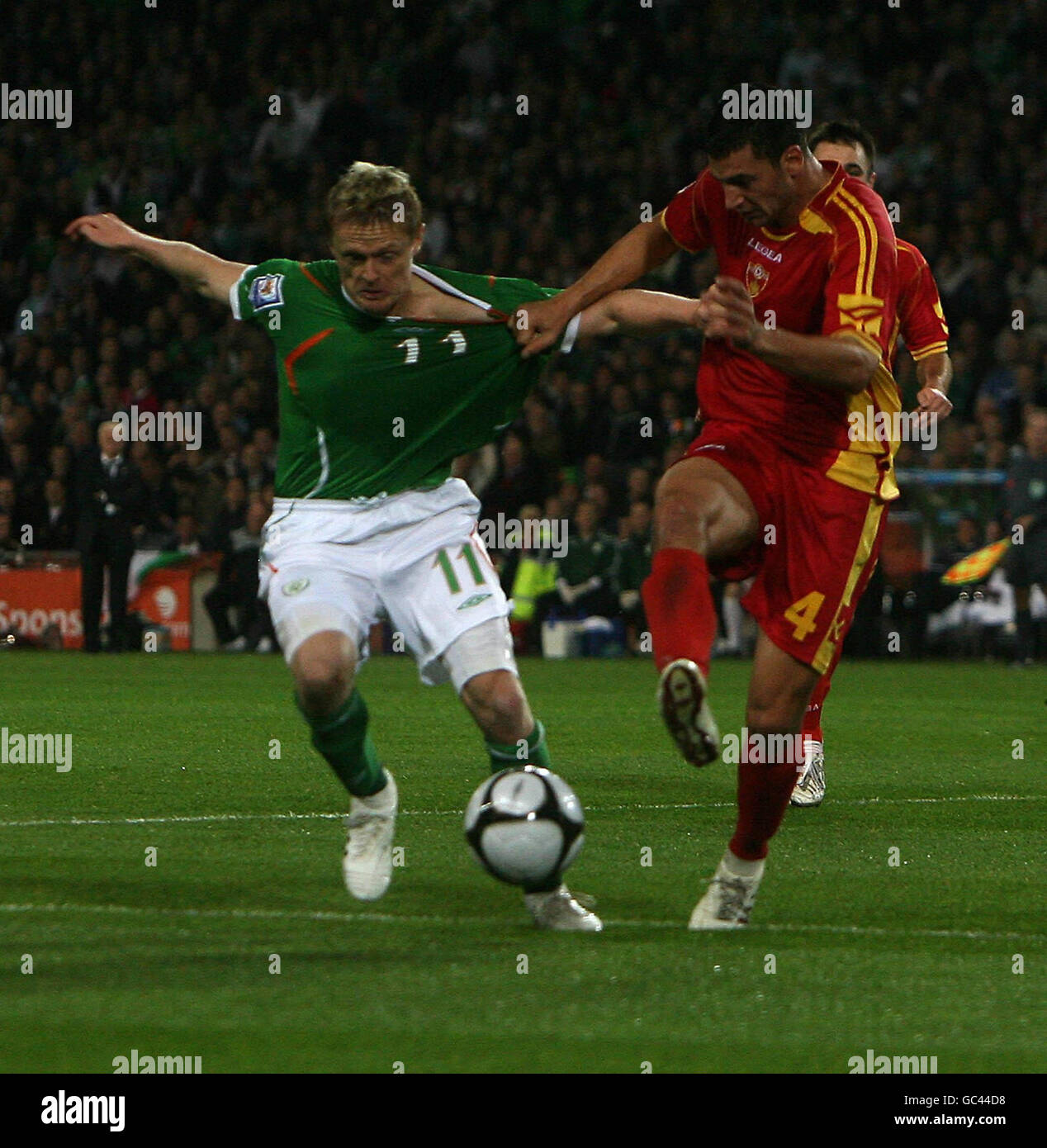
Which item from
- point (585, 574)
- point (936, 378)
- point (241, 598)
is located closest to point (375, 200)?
point (936, 378)

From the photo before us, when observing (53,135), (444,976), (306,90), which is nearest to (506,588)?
(306,90)

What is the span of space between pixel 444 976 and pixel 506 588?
14296 mm

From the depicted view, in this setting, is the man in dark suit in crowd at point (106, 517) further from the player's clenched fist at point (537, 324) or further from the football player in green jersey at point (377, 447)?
the player's clenched fist at point (537, 324)

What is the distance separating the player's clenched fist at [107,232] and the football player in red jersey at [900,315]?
282 centimetres

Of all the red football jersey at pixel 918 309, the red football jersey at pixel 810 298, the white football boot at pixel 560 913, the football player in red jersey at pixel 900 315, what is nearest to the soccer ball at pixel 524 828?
the white football boot at pixel 560 913

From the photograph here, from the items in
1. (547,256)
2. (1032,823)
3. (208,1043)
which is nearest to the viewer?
(208,1043)

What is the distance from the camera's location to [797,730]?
578 centimetres

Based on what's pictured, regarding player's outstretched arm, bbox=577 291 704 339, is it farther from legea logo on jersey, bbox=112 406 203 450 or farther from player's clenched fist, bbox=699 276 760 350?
legea logo on jersey, bbox=112 406 203 450

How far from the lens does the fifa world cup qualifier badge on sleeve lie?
618cm

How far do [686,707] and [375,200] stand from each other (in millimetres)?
1693

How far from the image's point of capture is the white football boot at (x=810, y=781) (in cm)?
855

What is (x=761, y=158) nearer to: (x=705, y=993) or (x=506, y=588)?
(x=705, y=993)

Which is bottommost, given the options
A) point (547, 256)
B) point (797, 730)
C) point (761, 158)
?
point (797, 730)

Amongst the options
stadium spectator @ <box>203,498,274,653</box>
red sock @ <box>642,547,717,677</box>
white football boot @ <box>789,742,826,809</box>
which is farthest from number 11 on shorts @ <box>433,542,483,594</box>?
stadium spectator @ <box>203,498,274,653</box>
